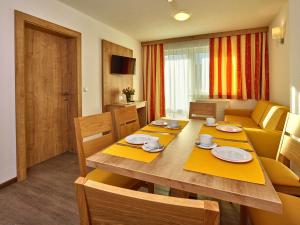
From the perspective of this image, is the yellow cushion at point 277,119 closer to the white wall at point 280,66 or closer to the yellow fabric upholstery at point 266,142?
the yellow fabric upholstery at point 266,142

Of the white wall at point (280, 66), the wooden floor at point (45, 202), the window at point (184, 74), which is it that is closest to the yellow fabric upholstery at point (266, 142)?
the wooden floor at point (45, 202)

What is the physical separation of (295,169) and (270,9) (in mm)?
2641

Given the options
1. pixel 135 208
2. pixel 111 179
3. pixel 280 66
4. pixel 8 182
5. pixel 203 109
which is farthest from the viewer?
pixel 280 66

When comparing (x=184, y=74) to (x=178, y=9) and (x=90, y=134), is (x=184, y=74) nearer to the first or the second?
(x=178, y=9)

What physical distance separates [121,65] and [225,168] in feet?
12.0

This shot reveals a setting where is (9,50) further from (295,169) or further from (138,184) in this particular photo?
(295,169)

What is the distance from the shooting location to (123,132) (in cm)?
198

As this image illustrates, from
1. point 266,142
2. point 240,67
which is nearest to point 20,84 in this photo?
point 266,142

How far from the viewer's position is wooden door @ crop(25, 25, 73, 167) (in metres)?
2.65

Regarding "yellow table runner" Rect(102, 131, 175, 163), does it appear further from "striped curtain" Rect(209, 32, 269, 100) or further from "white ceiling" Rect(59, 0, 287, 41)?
"striped curtain" Rect(209, 32, 269, 100)

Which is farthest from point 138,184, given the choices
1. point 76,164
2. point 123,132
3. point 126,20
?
point 126,20

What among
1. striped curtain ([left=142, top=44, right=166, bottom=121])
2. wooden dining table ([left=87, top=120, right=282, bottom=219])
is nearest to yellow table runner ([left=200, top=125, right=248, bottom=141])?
wooden dining table ([left=87, top=120, right=282, bottom=219])

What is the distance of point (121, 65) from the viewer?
421 centimetres

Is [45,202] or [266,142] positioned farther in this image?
[266,142]
